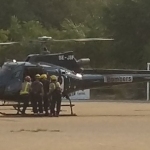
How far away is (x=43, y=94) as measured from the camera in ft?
89.9

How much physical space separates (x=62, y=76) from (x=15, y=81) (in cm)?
201

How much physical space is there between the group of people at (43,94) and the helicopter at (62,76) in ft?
1.66

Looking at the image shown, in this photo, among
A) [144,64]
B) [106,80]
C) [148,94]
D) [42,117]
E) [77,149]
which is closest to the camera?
[77,149]

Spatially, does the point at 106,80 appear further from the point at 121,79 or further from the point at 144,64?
the point at 144,64

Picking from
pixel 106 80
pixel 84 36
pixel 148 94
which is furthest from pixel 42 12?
pixel 106 80

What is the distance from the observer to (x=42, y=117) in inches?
1032

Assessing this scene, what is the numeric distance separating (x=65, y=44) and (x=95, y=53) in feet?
9.78

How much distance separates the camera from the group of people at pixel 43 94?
27.0 m

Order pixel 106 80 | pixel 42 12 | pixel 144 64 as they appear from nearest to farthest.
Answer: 1. pixel 106 80
2. pixel 144 64
3. pixel 42 12

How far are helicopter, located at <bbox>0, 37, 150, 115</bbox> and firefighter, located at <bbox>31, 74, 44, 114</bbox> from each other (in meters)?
1.05

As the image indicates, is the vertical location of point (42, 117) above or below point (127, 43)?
below

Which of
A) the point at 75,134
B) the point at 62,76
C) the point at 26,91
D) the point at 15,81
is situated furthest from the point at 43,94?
the point at 75,134

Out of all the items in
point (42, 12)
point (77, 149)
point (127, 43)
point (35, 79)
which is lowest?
point (77, 149)

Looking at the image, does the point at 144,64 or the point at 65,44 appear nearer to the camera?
the point at 144,64
